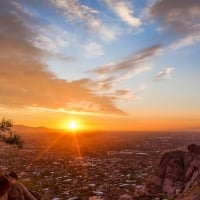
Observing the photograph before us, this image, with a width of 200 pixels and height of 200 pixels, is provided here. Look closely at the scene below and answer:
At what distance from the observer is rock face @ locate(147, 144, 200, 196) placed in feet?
222

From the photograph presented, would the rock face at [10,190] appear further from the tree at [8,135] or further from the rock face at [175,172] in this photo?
the rock face at [175,172]

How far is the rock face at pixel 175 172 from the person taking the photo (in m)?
67.8

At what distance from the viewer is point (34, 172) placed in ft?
427

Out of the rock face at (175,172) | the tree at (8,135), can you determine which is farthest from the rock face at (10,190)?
the rock face at (175,172)

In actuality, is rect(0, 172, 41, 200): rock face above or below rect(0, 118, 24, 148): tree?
below

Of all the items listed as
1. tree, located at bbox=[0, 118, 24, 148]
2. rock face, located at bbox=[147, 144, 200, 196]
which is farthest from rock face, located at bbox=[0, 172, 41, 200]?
rock face, located at bbox=[147, 144, 200, 196]

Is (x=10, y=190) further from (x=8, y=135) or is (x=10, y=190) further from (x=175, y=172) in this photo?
(x=175, y=172)

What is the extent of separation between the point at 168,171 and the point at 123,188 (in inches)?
1045

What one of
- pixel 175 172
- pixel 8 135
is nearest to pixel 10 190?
pixel 8 135

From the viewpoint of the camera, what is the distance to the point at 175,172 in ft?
233

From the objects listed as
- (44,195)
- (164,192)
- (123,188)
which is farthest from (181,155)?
(44,195)

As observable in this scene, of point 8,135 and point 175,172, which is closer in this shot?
point 8,135

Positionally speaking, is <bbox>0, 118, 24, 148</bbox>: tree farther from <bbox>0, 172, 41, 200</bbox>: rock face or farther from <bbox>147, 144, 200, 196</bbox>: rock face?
<bbox>147, 144, 200, 196</bbox>: rock face

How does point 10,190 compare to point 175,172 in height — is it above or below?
above
